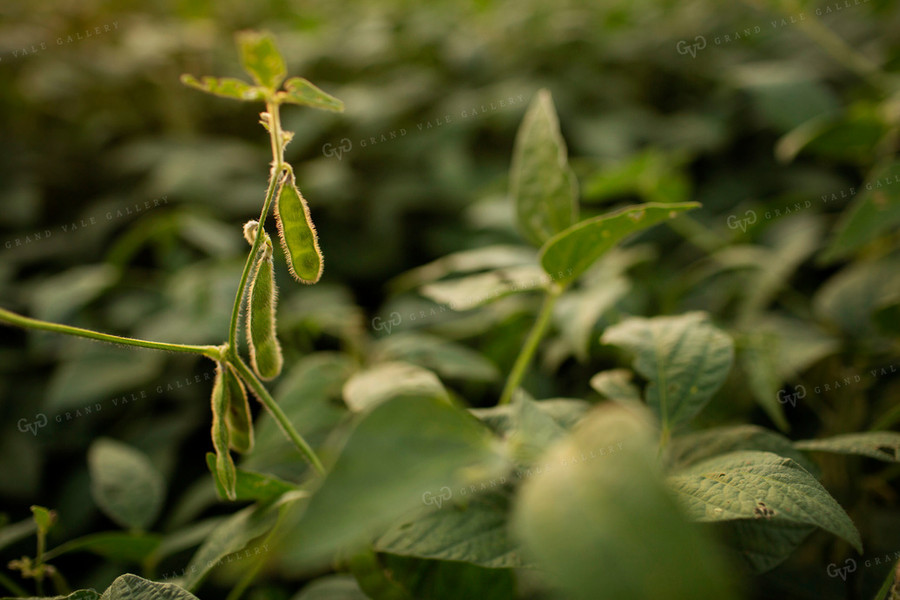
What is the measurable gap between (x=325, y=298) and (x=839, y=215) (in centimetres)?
125

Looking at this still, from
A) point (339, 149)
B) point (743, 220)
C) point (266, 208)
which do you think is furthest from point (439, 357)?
point (339, 149)

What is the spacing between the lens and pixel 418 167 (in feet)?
5.94

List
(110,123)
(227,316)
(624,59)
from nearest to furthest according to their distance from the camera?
(227,316) < (624,59) < (110,123)

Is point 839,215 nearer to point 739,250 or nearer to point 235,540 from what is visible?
point 739,250

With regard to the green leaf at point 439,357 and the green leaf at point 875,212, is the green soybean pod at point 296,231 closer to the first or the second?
the green leaf at point 439,357

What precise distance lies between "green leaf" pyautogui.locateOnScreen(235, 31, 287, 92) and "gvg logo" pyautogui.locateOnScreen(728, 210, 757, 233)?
42.6 inches

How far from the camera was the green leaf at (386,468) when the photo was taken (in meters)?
0.31

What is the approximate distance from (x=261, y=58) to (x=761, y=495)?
556 millimetres

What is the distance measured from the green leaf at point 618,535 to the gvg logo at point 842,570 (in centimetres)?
54

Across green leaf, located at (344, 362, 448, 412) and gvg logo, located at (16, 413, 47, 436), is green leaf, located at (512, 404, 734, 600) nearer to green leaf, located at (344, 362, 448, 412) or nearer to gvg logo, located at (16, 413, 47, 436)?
green leaf, located at (344, 362, 448, 412)

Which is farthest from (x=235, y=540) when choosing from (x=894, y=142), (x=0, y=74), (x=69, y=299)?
(x=0, y=74)

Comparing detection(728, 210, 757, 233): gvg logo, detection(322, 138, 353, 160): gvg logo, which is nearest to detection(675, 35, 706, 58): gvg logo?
detection(728, 210, 757, 233): gvg logo

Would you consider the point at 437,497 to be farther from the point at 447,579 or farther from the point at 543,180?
the point at 543,180

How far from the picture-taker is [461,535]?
472 mm
